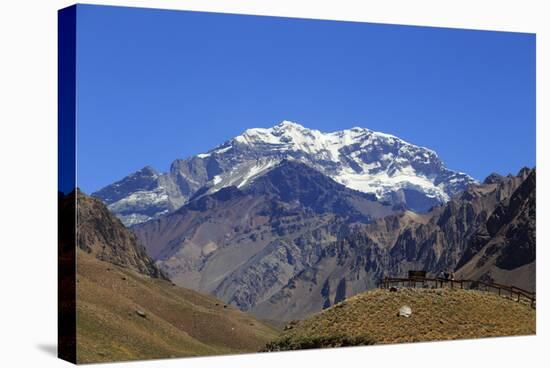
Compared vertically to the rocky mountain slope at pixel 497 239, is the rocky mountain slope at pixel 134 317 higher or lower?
lower

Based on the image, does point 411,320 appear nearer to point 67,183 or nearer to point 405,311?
point 405,311

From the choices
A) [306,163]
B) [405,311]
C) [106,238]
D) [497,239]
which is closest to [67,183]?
[405,311]

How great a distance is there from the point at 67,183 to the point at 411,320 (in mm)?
19997

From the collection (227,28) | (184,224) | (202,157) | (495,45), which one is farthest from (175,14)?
(184,224)

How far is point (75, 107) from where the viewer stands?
165 feet

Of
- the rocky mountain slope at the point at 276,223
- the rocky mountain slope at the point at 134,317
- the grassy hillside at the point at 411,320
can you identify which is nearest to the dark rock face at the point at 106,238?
the rocky mountain slope at the point at 134,317

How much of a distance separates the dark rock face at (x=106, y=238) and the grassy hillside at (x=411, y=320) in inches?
522

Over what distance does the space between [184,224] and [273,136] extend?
69.7 m

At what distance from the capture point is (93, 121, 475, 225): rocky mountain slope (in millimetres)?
69750

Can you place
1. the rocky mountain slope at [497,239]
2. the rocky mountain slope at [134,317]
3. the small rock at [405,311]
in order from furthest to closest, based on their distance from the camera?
the rocky mountain slope at [497,239] < the small rock at [405,311] < the rocky mountain slope at [134,317]

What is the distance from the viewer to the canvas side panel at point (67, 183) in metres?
49.8

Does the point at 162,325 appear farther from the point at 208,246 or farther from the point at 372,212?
the point at 208,246

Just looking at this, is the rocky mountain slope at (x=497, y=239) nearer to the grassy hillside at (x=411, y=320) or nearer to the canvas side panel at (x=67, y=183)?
the grassy hillside at (x=411, y=320)

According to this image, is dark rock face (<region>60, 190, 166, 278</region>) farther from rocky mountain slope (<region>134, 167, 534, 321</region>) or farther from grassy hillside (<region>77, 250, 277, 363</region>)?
grassy hillside (<region>77, 250, 277, 363</region>)
